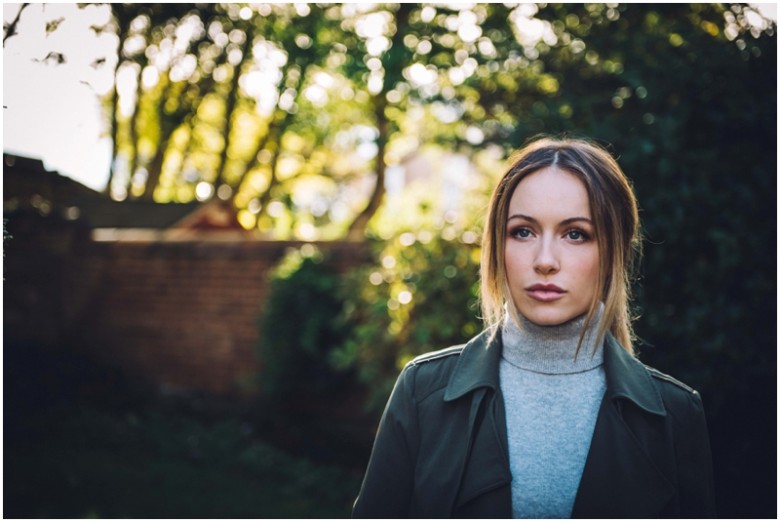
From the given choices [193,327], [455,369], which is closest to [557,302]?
[455,369]

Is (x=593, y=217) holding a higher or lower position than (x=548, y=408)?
higher

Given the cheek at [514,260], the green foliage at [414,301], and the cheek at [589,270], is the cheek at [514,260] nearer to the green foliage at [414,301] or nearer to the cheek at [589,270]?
the cheek at [589,270]

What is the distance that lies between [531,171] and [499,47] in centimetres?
294

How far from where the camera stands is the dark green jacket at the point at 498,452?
157cm

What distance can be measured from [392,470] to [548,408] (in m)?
0.46

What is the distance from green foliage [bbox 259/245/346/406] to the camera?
6.19 m

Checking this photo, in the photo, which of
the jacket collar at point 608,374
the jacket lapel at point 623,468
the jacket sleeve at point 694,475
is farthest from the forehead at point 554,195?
the jacket sleeve at point 694,475

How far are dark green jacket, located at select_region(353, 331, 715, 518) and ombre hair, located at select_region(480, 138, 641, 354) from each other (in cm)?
15

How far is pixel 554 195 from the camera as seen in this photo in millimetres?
1638

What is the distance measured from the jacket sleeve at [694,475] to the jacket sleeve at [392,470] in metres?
0.71

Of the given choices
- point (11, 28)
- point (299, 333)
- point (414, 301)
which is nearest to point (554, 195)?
point (11, 28)

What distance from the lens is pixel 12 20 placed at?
80.9 inches

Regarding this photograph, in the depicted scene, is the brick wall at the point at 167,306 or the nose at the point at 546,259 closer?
the nose at the point at 546,259

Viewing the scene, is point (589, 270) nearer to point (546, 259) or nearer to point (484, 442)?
point (546, 259)
